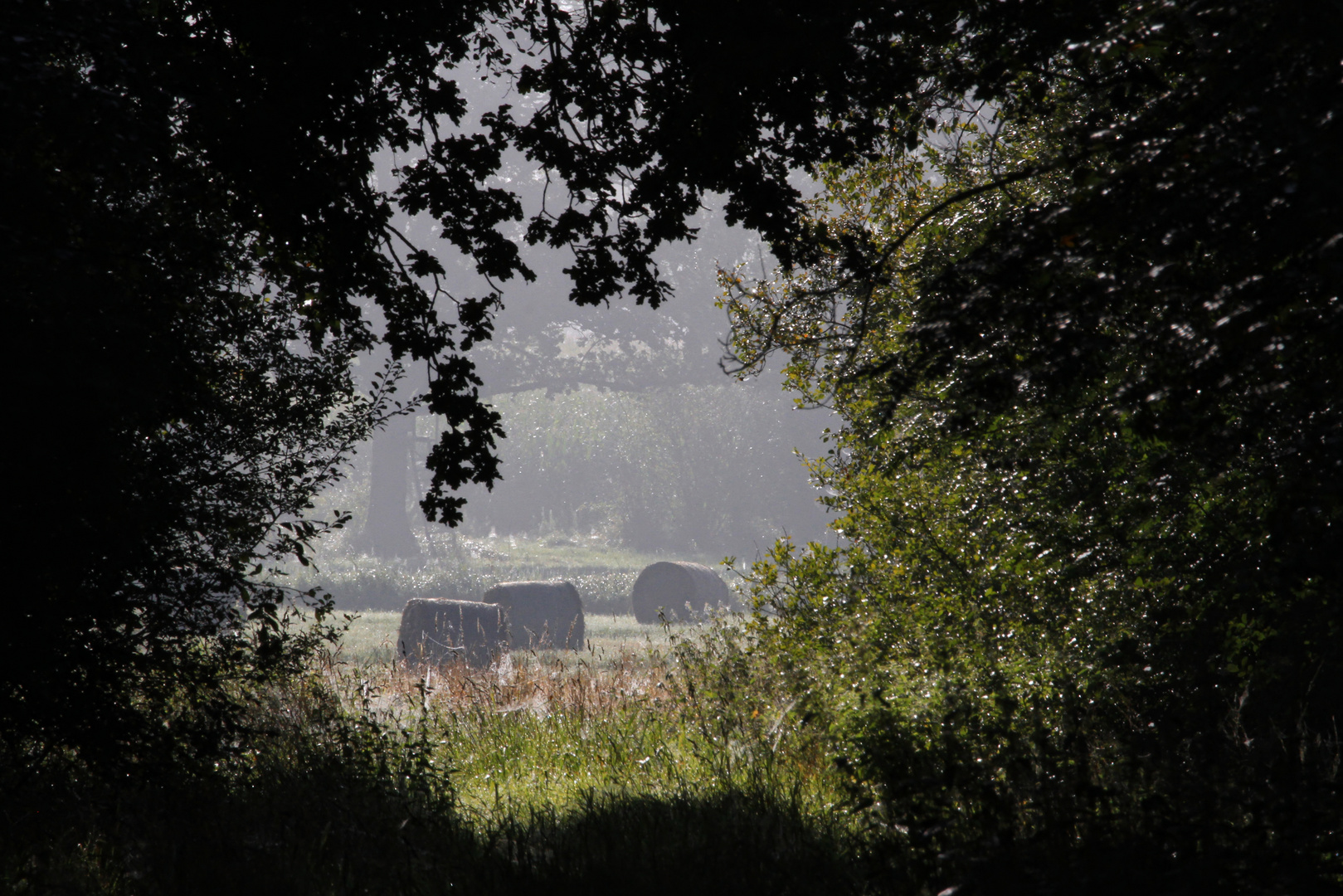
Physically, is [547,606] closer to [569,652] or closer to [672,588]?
[569,652]

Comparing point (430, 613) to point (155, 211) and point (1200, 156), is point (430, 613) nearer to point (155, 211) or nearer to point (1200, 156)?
point (155, 211)

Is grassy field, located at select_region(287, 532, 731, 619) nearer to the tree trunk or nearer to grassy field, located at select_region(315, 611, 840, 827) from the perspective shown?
the tree trunk

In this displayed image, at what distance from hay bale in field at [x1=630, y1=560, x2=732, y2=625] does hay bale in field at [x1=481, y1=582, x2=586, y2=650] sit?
30.7ft

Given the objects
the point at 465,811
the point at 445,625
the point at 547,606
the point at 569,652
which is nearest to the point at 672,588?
the point at 547,606

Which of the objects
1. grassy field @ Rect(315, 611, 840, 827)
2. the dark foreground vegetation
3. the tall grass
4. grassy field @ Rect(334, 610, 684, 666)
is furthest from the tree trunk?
the dark foreground vegetation

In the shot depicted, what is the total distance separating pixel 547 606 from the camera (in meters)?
24.0

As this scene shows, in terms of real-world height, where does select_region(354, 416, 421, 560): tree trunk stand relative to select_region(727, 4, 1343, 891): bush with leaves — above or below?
above

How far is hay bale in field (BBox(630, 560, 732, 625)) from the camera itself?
1339 inches

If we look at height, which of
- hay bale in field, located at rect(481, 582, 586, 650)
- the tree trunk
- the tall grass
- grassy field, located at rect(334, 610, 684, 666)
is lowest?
the tall grass

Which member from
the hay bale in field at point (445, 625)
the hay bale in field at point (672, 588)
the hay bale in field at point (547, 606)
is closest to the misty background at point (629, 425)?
the hay bale in field at point (672, 588)

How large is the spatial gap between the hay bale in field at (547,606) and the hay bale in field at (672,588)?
30.7 ft

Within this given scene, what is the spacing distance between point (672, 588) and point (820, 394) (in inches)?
1072

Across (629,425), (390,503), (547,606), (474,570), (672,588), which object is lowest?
(547,606)

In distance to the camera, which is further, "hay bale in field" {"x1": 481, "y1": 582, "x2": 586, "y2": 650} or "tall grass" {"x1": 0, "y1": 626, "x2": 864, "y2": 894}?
"hay bale in field" {"x1": 481, "y1": 582, "x2": 586, "y2": 650}
